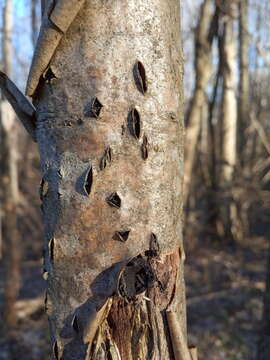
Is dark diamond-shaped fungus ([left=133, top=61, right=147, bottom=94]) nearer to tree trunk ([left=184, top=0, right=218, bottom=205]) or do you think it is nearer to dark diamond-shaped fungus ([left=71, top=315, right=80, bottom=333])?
dark diamond-shaped fungus ([left=71, top=315, right=80, bottom=333])

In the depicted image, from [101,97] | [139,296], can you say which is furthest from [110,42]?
[139,296]

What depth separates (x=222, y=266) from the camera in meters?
8.26

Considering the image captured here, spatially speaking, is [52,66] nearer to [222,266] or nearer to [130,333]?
[130,333]

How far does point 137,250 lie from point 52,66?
1.48 feet

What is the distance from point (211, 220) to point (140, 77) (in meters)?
9.90

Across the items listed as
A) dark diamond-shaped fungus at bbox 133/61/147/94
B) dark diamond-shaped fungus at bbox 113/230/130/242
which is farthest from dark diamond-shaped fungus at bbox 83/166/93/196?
dark diamond-shaped fungus at bbox 133/61/147/94

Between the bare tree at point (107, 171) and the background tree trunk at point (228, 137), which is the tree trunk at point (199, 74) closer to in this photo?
the background tree trunk at point (228, 137)

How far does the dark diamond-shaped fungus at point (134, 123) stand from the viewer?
2.80ft

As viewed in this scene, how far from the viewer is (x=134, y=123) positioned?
857mm

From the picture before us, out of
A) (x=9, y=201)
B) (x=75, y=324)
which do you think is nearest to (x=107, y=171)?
(x=75, y=324)

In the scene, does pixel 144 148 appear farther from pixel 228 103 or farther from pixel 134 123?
pixel 228 103

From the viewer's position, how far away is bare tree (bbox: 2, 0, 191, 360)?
84 cm

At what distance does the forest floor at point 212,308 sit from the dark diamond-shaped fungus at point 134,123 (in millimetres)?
4575

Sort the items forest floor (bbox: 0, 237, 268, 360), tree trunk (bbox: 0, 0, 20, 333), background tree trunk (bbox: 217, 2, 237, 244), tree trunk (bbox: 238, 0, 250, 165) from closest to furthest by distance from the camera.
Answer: forest floor (bbox: 0, 237, 268, 360) → tree trunk (bbox: 0, 0, 20, 333) → background tree trunk (bbox: 217, 2, 237, 244) → tree trunk (bbox: 238, 0, 250, 165)
